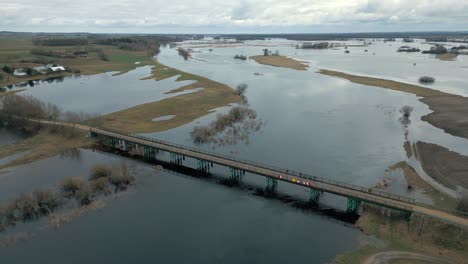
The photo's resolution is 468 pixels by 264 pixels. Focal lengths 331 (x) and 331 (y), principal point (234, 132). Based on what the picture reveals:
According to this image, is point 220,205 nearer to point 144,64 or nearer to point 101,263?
point 101,263

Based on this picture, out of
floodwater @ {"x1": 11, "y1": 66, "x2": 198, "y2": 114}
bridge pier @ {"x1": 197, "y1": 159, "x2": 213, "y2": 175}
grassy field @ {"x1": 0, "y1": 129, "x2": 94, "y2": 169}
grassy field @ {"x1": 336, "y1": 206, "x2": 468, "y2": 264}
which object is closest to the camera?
grassy field @ {"x1": 336, "y1": 206, "x2": 468, "y2": 264}

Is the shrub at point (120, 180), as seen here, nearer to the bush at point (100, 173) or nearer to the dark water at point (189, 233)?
the bush at point (100, 173)

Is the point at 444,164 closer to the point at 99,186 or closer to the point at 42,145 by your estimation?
the point at 99,186

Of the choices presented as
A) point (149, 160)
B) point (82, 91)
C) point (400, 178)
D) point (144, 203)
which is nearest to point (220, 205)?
point (144, 203)

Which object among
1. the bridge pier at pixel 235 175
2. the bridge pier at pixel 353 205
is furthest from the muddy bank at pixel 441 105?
the bridge pier at pixel 235 175

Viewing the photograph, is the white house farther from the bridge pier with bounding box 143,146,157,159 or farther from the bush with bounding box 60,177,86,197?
the bush with bounding box 60,177,86,197

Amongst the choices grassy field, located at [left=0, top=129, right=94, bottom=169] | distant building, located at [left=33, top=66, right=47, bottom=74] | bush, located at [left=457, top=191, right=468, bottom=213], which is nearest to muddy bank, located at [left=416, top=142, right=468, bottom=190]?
bush, located at [left=457, top=191, right=468, bottom=213]
